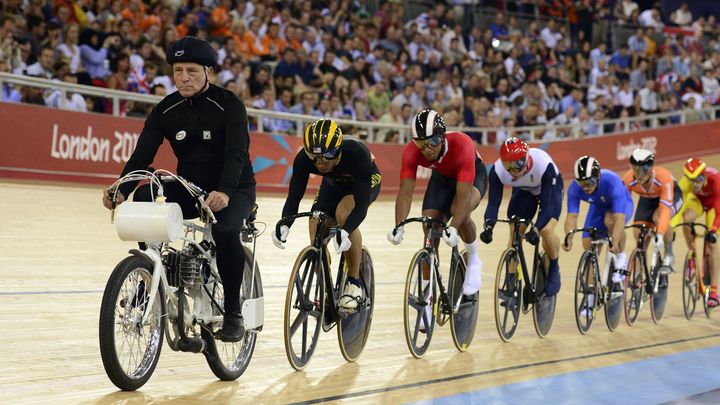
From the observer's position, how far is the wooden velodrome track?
4.16 m

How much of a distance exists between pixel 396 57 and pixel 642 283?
6897mm

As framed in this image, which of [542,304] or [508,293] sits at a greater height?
[508,293]

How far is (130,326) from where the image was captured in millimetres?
3680

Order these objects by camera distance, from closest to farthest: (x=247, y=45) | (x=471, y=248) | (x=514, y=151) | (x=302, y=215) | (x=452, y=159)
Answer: (x=302, y=215)
(x=452, y=159)
(x=471, y=248)
(x=514, y=151)
(x=247, y=45)

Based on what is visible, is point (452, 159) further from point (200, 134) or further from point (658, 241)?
point (658, 241)

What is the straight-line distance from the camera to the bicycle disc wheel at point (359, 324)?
512cm

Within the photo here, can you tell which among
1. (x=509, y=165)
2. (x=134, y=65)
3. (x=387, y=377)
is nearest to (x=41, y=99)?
(x=134, y=65)

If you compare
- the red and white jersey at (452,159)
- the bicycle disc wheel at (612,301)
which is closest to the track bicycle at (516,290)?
the red and white jersey at (452,159)

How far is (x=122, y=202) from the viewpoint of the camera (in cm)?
385

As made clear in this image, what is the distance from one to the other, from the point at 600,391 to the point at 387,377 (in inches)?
42.5

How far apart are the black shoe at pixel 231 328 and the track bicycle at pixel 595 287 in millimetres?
3598

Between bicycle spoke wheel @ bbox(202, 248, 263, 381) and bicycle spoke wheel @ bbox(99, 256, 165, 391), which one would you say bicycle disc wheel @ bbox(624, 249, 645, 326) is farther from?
bicycle spoke wheel @ bbox(99, 256, 165, 391)

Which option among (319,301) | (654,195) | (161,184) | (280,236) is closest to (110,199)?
(161,184)

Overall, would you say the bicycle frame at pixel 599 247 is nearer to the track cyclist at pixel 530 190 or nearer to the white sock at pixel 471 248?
the track cyclist at pixel 530 190
